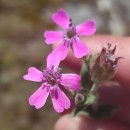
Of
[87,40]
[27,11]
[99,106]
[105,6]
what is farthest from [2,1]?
[99,106]

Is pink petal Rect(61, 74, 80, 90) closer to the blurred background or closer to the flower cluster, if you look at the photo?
the flower cluster

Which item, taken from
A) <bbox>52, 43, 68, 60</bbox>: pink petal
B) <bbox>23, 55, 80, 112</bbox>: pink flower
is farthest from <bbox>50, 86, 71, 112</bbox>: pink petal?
<bbox>52, 43, 68, 60</bbox>: pink petal

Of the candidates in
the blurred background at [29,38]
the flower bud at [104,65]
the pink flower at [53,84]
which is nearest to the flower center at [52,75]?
the pink flower at [53,84]

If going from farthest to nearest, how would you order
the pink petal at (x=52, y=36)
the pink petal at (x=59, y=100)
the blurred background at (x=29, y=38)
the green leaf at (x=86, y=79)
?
the blurred background at (x=29, y=38) < the green leaf at (x=86, y=79) < the pink petal at (x=52, y=36) < the pink petal at (x=59, y=100)

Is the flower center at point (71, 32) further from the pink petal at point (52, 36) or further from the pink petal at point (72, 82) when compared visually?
the pink petal at point (72, 82)

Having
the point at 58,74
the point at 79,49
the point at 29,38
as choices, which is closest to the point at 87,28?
the point at 79,49

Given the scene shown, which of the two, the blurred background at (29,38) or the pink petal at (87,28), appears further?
the blurred background at (29,38)

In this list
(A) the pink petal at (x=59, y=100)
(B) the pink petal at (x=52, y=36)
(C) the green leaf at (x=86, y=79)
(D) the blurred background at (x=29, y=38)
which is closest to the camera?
(A) the pink petal at (x=59, y=100)
